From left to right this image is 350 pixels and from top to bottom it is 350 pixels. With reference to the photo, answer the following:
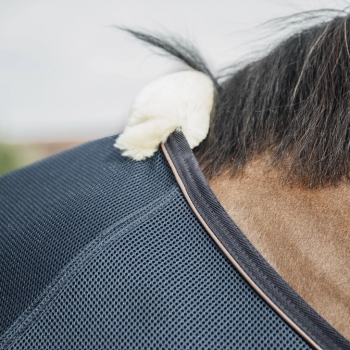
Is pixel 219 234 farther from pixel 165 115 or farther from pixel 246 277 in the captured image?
pixel 165 115

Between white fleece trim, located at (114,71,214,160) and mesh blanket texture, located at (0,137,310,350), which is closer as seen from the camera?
mesh blanket texture, located at (0,137,310,350)

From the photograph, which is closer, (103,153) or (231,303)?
(231,303)

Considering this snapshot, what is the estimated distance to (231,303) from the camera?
475 mm

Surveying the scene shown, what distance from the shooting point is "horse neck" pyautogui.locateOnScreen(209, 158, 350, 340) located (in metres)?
0.50

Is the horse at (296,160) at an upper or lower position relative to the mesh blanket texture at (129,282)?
upper

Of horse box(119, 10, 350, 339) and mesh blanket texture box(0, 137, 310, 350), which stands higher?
horse box(119, 10, 350, 339)

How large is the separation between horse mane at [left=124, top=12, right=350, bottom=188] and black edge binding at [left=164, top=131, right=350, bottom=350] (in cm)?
5

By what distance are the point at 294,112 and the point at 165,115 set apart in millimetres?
135

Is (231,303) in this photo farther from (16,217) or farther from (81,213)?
(16,217)

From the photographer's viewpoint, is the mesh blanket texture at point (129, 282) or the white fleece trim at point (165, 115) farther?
the white fleece trim at point (165, 115)

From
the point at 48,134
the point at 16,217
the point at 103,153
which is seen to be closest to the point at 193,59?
the point at 103,153

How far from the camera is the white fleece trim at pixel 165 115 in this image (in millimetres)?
589

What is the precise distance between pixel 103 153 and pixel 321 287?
0.30 meters

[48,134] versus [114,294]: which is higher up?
[114,294]
